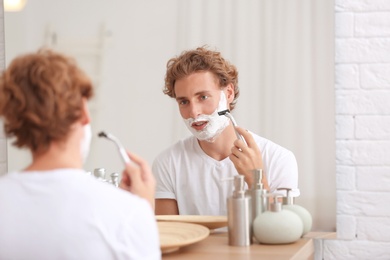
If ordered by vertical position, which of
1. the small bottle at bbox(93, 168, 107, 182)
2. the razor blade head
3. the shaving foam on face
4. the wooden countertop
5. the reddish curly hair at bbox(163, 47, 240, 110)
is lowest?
the wooden countertop

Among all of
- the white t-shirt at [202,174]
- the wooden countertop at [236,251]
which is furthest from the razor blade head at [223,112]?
the wooden countertop at [236,251]

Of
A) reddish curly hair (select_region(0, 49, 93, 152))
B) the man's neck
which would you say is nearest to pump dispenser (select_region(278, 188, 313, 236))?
the man's neck

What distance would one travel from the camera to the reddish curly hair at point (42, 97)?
3.69 feet

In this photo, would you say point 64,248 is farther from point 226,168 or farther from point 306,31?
point 306,31

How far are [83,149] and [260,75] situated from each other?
0.82 meters

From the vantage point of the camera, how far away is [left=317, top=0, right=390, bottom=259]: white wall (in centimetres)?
185

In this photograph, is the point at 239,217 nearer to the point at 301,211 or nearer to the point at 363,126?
the point at 301,211

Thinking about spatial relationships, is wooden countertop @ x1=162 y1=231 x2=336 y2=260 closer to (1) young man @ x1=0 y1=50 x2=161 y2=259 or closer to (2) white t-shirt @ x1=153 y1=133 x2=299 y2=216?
(2) white t-shirt @ x1=153 y1=133 x2=299 y2=216

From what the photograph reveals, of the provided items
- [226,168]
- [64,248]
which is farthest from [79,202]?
[226,168]

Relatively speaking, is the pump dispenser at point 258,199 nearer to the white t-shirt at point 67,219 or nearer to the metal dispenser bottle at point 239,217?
the metal dispenser bottle at point 239,217

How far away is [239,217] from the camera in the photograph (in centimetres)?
163

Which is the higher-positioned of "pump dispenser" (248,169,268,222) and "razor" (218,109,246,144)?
"razor" (218,109,246,144)

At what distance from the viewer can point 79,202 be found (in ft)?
3.63

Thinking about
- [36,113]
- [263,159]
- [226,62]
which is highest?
[226,62]
